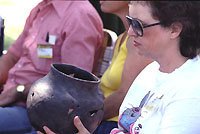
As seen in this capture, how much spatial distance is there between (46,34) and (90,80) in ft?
3.45

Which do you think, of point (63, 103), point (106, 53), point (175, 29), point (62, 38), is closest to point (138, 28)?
point (175, 29)

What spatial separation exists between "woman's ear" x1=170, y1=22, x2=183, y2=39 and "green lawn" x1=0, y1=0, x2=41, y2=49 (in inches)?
260

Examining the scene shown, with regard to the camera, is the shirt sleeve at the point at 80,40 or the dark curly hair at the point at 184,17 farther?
the shirt sleeve at the point at 80,40

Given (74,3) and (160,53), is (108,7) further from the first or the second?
(160,53)

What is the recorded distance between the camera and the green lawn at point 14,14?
9327 mm

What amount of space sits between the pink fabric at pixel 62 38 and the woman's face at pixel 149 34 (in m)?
1.15

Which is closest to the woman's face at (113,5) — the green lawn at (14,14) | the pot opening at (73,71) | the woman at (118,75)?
the woman at (118,75)

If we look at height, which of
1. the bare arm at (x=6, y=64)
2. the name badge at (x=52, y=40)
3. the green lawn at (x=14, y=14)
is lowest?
the green lawn at (x=14, y=14)

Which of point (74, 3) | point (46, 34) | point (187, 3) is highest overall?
point (187, 3)

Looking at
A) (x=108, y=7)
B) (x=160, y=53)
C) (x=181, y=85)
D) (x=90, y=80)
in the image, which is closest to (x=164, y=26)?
(x=160, y=53)

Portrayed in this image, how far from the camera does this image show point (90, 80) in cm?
222

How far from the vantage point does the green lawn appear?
9.33m

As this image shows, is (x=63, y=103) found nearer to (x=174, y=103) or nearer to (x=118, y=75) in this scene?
(x=174, y=103)

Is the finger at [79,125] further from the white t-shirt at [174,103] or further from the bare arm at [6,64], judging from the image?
the bare arm at [6,64]
